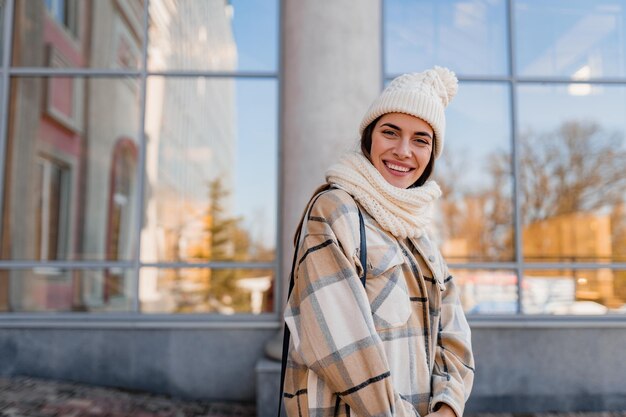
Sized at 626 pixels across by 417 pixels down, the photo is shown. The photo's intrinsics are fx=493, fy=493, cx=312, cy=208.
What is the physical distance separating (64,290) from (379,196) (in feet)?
21.4

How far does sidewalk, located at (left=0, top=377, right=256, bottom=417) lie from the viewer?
3.72 meters

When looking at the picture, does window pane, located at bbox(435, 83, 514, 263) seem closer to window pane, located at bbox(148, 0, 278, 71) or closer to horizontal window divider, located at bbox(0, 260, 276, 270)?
window pane, located at bbox(148, 0, 278, 71)

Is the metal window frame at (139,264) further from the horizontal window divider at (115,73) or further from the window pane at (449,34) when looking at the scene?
the window pane at (449,34)

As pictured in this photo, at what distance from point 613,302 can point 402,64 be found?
3.61 m

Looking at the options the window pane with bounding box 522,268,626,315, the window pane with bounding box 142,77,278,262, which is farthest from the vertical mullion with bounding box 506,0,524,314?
the window pane with bounding box 142,77,278,262

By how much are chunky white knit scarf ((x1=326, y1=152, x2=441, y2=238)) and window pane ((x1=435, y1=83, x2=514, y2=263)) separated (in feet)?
18.9

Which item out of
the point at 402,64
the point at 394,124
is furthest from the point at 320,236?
the point at 402,64

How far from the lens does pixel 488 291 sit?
5.75 metres

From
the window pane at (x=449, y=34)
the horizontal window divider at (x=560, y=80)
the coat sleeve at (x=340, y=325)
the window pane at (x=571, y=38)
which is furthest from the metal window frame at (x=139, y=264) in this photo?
the window pane at (x=571, y=38)

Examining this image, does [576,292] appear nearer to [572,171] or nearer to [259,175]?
[572,171]

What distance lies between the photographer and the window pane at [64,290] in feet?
18.3

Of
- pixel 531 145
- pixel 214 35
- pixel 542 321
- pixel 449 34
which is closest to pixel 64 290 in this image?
pixel 214 35

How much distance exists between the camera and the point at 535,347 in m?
4.57

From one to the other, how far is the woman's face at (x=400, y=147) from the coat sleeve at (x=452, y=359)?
1.34ft
